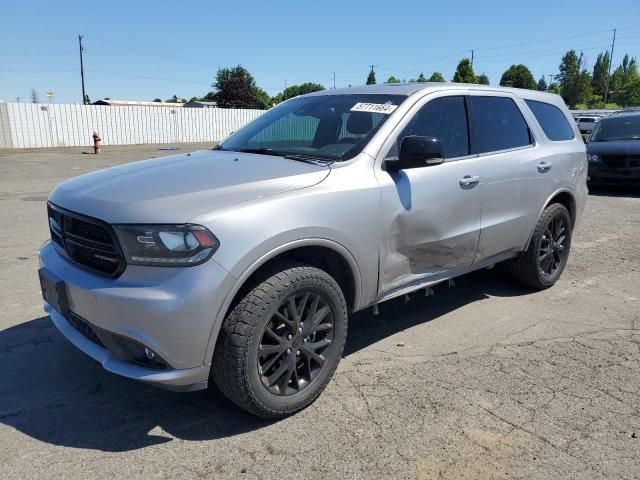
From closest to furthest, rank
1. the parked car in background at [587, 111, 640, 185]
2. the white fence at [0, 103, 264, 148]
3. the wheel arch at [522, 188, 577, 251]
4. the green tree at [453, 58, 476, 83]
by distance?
1. the wheel arch at [522, 188, 577, 251]
2. the parked car in background at [587, 111, 640, 185]
3. the white fence at [0, 103, 264, 148]
4. the green tree at [453, 58, 476, 83]

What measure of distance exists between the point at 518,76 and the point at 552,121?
9746 cm

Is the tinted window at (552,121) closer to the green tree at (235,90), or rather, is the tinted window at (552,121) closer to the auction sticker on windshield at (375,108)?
the auction sticker on windshield at (375,108)

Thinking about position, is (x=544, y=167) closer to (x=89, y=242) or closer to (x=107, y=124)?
(x=89, y=242)

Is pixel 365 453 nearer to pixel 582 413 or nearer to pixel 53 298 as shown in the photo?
pixel 582 413

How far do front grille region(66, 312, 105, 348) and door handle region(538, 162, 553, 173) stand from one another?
386 cm

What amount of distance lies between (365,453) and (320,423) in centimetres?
36

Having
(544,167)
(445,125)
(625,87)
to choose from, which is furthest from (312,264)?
(625,87)

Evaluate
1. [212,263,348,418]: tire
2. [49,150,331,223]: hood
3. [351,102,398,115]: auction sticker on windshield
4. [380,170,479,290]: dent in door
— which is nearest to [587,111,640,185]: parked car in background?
[380,170,479,290]: dent in door

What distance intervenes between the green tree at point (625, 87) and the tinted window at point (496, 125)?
86.0 meters

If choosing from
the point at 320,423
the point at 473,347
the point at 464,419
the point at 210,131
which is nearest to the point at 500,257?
the point at 473,347

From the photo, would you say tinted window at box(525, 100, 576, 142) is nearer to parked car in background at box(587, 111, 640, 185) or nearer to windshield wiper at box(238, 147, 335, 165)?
windshield wiper at box(238, 147, 335, 165)

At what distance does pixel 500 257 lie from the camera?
4668mm

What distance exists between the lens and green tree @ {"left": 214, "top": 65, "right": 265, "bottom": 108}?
7188cm

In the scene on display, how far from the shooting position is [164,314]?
2.50 metres
